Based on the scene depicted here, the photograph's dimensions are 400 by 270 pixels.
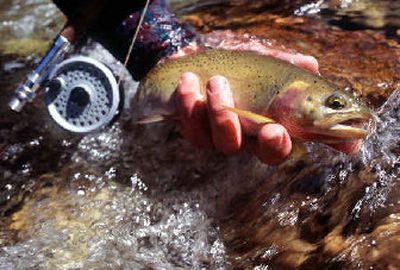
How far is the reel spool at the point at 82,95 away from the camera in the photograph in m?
2.89

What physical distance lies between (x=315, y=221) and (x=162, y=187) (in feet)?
3.34

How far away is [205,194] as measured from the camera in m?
3.04

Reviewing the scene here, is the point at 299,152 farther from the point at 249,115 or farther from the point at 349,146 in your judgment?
the point at 249,115

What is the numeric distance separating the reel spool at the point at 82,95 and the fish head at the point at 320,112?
888 mm

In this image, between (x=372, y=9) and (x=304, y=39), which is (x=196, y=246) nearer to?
(x=304, y=39)

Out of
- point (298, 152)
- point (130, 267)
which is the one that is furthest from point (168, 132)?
point (130, 267)

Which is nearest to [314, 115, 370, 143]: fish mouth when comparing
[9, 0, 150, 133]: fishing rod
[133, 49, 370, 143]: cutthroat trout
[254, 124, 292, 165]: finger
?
[133, 49, 370, 143]: cutthroat trout

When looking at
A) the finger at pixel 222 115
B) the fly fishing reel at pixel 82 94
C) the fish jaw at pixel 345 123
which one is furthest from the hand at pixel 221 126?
the fly fishing reel at pixel 82 94

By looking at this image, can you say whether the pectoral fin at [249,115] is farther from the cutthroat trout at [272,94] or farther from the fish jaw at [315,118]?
the fish jaw at [315,118]

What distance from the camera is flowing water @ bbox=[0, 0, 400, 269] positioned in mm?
2285

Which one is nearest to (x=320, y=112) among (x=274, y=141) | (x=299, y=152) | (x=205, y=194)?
(x=274, y=141)

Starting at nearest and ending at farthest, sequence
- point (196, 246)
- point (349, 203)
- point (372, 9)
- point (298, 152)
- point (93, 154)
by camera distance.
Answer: point (349, 203), point (196, 246), point (298, 152), point (93, 154), point (372, 9)

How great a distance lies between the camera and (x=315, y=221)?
238 centimetres

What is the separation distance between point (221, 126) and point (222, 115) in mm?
49
